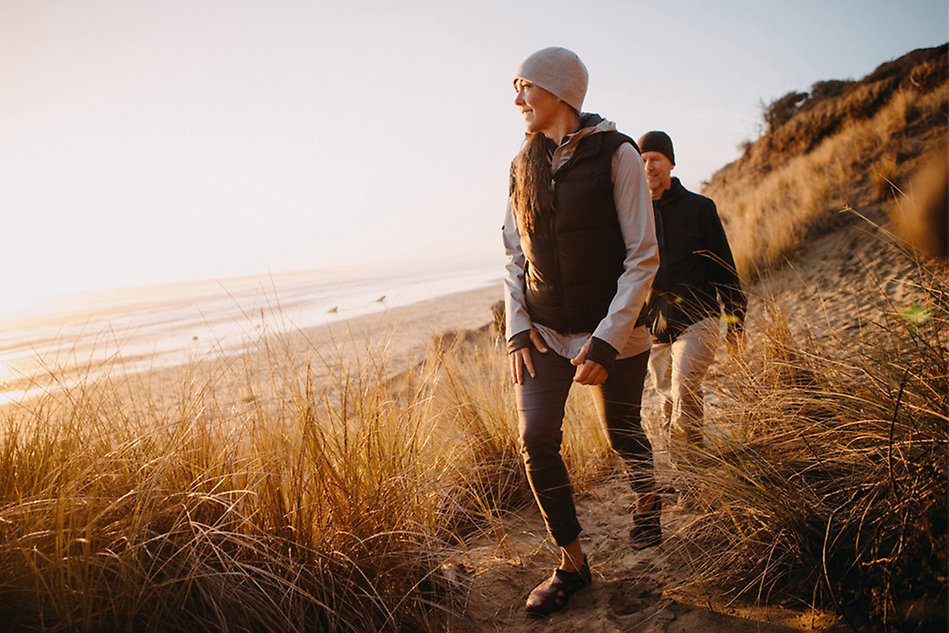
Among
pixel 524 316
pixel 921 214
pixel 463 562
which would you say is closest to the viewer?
pixel 524 316

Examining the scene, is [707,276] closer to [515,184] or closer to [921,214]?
[515,184]

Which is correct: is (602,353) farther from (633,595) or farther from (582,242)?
(633,595)

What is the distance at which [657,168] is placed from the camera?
363cm

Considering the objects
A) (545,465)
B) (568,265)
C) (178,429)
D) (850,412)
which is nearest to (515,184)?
(568,265)

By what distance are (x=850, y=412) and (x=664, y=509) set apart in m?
1.05

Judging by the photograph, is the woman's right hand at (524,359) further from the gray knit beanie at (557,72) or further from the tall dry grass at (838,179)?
the tall dry grass at (838,179)

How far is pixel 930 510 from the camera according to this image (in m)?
1.57

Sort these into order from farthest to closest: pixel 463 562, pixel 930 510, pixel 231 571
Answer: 1. pixel 463 562
2. pixel 231 571
3. pixel 930 510

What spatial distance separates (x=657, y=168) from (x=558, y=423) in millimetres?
2059

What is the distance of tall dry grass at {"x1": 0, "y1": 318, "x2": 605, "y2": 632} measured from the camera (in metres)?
1.75

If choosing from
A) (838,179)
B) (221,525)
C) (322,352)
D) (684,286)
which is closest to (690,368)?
(684,286)

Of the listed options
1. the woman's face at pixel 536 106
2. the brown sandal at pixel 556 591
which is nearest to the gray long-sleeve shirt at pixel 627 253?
the woman's face at pixel 536 106

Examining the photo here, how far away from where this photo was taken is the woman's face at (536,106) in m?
2.37

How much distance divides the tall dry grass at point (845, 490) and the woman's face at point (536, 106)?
1.40 metres
